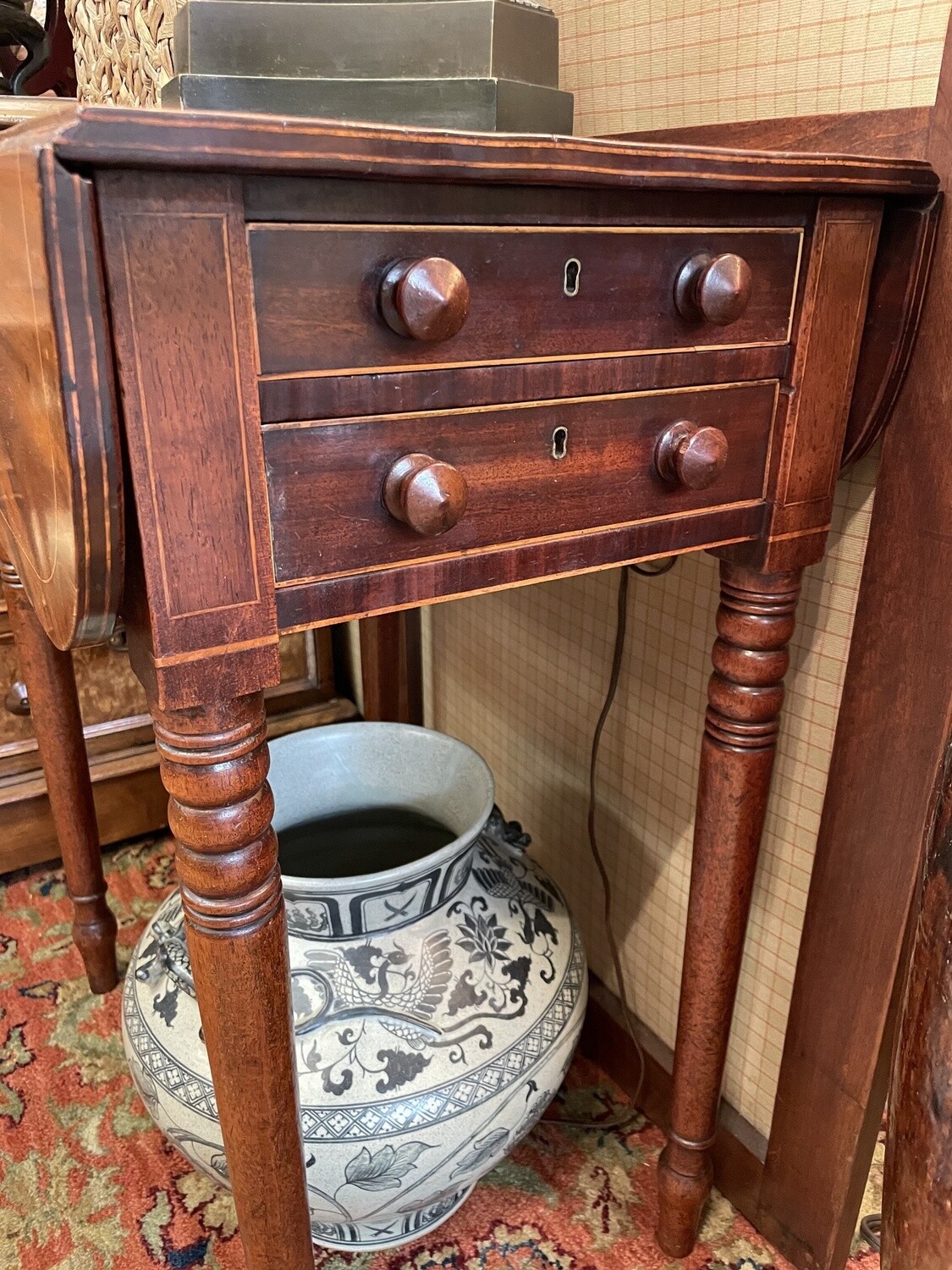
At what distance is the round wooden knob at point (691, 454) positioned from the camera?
0.56 meters

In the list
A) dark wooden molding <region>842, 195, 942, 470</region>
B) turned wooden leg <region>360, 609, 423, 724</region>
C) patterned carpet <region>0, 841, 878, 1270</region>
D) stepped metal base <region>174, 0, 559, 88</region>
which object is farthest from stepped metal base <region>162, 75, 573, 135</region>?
patterned carpet <region>0, 841, 878, 1270</region>

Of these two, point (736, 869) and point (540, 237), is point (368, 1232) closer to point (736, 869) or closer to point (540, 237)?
point (736, 869)

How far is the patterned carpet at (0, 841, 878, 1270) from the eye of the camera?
0.86m

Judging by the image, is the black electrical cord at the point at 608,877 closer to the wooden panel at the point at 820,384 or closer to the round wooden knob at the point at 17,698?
the wooden panel at the point at 820,384

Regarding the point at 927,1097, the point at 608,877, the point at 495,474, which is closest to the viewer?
the point at 927,1097

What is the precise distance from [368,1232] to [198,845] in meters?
0.55

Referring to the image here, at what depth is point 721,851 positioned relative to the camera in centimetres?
74

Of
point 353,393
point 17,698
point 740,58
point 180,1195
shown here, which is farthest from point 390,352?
point 17,698

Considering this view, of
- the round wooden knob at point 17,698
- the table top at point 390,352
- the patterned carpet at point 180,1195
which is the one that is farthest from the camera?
the round wooden knob at point 17,698

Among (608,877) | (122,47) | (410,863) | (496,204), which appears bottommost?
(608,877)

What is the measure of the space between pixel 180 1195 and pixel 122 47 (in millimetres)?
1198

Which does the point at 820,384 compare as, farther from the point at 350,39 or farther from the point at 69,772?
the point at 69,772

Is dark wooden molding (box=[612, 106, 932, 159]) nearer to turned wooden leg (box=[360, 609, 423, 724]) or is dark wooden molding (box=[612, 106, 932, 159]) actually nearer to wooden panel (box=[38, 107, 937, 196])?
wooden panel (box=[38, 107, 937, 196])

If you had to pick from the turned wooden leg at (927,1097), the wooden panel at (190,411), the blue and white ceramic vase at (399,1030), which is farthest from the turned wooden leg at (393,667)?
the turned wooden leg at (927,1097)
